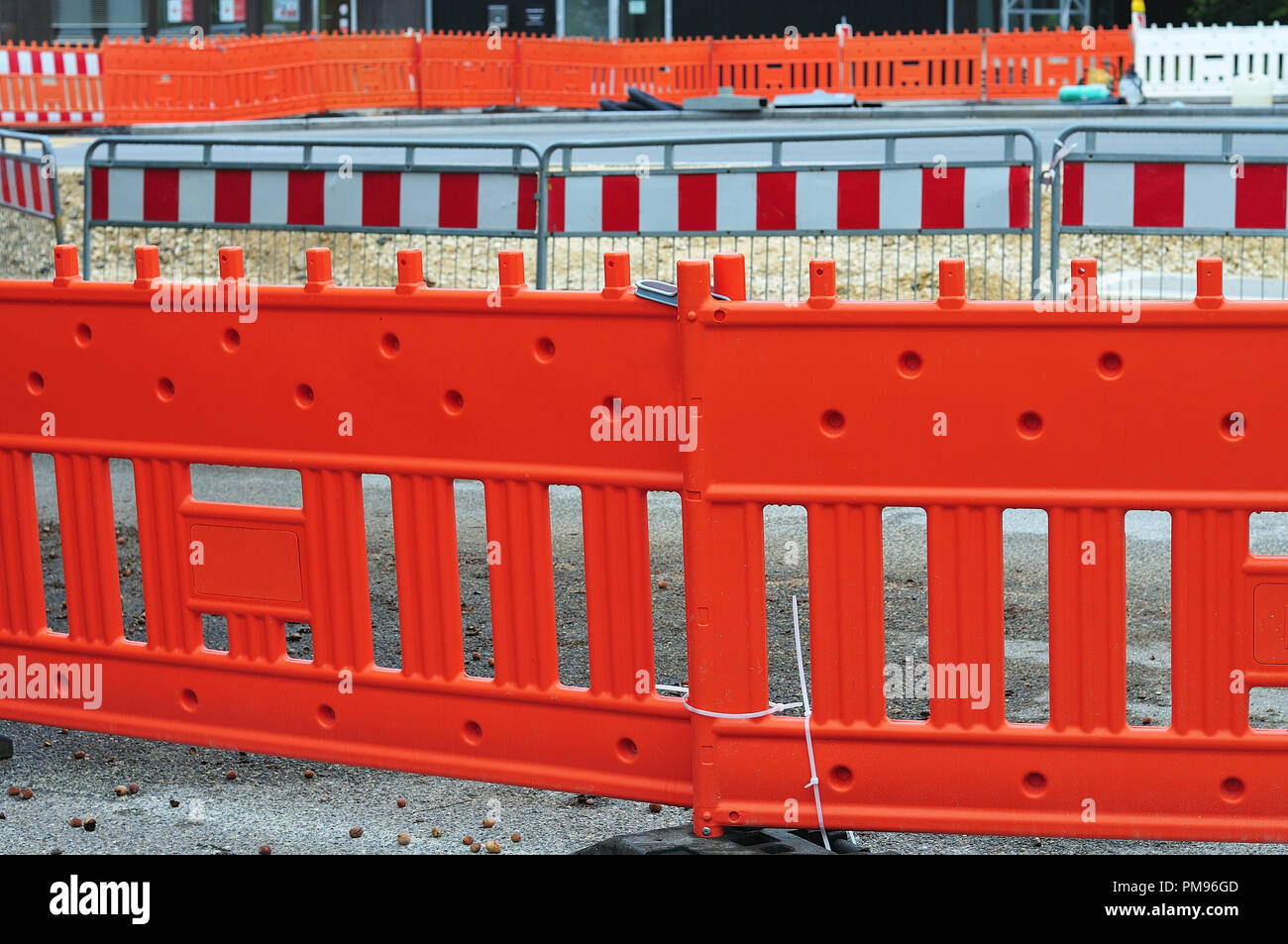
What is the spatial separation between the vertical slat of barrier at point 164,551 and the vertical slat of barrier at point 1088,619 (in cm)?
210

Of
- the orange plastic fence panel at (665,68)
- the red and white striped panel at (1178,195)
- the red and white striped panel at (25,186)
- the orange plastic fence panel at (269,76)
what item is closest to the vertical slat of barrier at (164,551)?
the red and white striped panel at (1178,195)

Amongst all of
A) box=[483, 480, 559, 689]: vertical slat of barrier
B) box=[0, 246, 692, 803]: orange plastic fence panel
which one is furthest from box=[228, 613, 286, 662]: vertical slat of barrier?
box=[483, 480, 559, 689]: vertical slat of barrier

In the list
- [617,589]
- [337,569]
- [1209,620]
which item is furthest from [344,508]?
[1209,620]

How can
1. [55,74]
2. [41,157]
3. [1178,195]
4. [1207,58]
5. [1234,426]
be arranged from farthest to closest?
[1207,58] → [55,74] → [41,157] → [1178,195] → [1234,426]

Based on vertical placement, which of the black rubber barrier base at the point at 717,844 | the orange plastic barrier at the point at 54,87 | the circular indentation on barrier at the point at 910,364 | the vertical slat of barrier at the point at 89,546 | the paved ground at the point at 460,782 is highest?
the orange plastic barrier at the point at 54,87

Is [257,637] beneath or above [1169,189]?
beneath

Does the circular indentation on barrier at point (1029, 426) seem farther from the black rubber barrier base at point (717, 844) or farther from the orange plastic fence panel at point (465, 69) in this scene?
the orange plastic fence panel at point (465, 69)

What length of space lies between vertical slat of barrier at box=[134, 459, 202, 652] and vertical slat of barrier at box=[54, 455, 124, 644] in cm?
14

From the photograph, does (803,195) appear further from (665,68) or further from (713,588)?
(665,68)

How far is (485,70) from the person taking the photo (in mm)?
27109

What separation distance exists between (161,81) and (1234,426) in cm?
2179

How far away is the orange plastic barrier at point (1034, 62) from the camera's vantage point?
84.0 feet

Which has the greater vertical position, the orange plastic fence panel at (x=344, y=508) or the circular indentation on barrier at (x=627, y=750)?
the orange plastic fence panel at (x=344, y=508)
